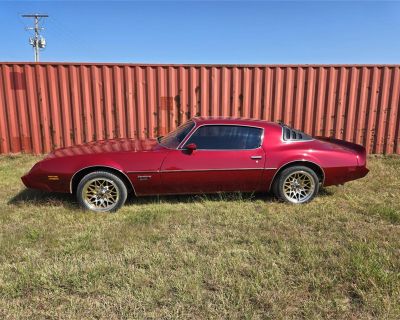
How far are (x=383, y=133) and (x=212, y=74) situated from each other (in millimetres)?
4680

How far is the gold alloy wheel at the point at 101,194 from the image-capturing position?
4.42 m

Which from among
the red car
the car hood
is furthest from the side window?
the car hood

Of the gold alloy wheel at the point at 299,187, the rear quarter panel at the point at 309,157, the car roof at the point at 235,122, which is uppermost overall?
the car roof at the point at 235,122

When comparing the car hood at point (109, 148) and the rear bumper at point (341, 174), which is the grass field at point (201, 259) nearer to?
the rear bumper at point (341, 174)

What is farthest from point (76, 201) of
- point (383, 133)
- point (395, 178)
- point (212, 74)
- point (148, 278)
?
point (383, 133)

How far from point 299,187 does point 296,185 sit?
0.06 meters

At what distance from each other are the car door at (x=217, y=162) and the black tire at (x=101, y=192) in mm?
629

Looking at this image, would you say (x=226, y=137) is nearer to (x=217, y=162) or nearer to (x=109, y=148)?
A: (x=217, y=162)

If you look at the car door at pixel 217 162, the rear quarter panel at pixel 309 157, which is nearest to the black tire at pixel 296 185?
the rear quarter panel at pixel 309 157

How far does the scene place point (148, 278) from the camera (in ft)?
9.44

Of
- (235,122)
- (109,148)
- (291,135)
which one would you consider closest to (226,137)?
(235,122)

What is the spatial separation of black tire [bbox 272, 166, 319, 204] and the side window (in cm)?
63

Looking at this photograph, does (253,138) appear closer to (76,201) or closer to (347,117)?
(76,201)

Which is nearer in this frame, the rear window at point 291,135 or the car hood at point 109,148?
the car hood at point 109,148
